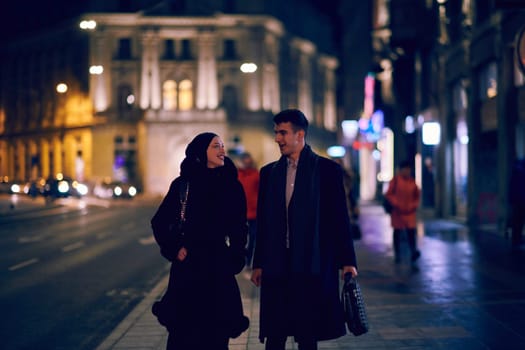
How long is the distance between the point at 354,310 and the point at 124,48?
6633cm

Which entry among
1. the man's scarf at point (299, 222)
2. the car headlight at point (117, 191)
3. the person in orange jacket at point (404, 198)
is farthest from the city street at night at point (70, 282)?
the car headlight at point (117, 191)

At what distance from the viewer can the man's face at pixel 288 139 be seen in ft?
17.8

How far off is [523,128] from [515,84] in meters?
1.11

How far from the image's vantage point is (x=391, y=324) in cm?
798

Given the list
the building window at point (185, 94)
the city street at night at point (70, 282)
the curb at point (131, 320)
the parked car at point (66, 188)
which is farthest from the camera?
the building window at point (185, 94)

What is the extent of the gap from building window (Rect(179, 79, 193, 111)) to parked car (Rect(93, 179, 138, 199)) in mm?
13205

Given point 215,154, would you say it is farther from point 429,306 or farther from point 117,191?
point 117,191

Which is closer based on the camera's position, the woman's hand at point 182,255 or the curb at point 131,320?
the woman's hand at point 182,255

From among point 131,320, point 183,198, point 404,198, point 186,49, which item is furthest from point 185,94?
point 183,198

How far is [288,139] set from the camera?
17.8 feet

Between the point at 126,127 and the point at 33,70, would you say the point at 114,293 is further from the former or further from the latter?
the point at 33,70

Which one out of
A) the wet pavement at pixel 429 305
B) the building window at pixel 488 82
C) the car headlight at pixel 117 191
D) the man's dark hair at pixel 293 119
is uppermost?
the building window at pixel 488 82

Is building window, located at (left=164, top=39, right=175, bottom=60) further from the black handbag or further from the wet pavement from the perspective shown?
the black handbag

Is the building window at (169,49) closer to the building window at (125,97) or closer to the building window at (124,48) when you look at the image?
the building window at (124,48)
